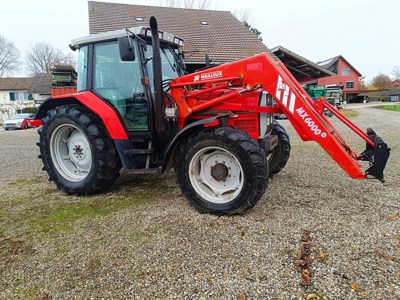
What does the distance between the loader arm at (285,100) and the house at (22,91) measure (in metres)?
39.4

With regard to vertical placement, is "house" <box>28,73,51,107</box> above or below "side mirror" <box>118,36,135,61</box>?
above

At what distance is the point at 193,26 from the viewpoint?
1731 cm

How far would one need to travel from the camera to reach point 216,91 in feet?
12.4

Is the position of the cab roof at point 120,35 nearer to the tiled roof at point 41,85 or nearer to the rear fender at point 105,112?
the rear fender at point 105,112

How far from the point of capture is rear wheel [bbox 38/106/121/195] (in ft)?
13.3

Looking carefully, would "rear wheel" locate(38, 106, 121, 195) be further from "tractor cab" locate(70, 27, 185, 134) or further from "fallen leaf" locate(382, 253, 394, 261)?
"fallen leaf" locate(382, 253, 394, 261)

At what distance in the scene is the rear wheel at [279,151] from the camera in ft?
15.8

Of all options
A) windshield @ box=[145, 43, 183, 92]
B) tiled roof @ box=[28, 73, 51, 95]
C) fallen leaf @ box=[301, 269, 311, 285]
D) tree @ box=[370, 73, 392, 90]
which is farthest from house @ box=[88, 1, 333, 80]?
tree @ box=[370, 73, 392, 90]

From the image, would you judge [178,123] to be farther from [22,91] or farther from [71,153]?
[22,91]

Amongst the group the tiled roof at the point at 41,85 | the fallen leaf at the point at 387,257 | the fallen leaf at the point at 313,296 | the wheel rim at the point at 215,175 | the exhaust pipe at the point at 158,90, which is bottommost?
the fallen leaf at the point at 313,296

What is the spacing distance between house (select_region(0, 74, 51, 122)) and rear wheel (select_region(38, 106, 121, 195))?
37.7 metres

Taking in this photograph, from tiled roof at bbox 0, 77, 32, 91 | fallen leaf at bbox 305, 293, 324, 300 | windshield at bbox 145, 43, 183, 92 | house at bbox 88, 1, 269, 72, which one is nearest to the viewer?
A: fallen leaf at bbox 305, 293, 324, 300

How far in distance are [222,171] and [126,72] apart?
6.20ft

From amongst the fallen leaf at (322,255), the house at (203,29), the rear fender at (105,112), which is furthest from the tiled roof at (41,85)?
the fallen leaf at (322,255)
